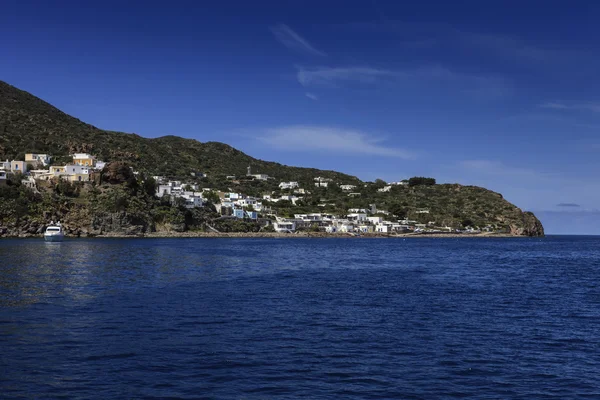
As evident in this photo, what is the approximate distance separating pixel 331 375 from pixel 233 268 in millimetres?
30981

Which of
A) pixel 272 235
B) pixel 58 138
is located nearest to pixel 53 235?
pixel 272 235

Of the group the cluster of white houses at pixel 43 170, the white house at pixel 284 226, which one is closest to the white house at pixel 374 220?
the white house at pixel 284 226

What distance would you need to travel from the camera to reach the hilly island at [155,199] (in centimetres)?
9856

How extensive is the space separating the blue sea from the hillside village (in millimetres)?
78546

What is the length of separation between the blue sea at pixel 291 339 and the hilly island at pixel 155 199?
66.6 meters

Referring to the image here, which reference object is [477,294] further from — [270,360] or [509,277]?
[270,360]

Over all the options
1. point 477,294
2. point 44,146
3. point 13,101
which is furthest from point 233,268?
point 13,101

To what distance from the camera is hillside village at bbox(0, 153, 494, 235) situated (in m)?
107

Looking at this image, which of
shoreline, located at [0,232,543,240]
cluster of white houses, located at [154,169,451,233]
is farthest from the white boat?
cluster of white houses, located at [154,169,451,233]

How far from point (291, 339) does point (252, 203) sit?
441ft

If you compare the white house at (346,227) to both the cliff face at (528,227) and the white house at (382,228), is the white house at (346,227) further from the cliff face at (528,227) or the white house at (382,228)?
the cliff face at (528,227)

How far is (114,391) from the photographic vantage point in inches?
487

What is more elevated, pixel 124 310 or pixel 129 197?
pixel 129 197

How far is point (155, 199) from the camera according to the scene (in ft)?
379
